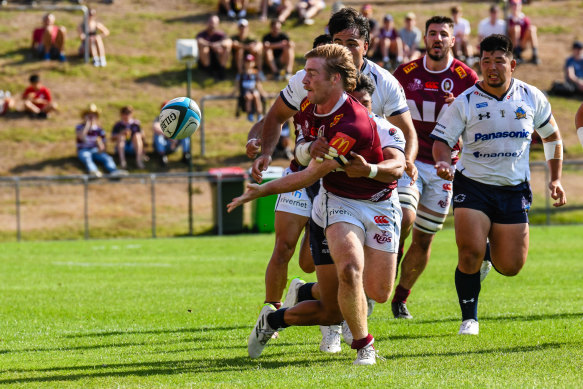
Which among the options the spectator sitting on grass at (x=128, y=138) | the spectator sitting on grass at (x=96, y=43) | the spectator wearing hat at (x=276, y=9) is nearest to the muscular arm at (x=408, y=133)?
the spectator sitting on grass at (x=128, y=138)

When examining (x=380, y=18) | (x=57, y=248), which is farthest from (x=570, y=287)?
(x=380, y=18)

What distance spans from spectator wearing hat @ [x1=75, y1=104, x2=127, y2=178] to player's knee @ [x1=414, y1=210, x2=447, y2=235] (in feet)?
54.7

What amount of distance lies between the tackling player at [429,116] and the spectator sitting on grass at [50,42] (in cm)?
2263

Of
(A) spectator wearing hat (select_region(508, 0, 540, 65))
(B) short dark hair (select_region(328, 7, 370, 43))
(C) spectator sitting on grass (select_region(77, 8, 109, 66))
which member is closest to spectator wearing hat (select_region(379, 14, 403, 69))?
(A) spectator wearing hat (select_region(508, 0, 540, 65))

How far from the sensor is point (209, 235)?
77.0ft

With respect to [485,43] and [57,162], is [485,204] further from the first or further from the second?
[57,162]

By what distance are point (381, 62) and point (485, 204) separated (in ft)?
70.5

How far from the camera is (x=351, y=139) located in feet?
20.9

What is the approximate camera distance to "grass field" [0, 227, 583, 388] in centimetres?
619

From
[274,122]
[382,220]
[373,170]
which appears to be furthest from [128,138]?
[373,170]

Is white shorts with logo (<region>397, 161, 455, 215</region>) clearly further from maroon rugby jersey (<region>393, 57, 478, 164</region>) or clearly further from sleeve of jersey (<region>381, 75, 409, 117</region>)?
sleeve of jersey (<region>381, 75, 409, 117</region>)

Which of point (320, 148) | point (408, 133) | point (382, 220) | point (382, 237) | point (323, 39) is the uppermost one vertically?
point (323, 39)

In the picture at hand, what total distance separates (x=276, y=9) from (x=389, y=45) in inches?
259

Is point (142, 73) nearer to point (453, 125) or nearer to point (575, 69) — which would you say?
point (575, 69)
